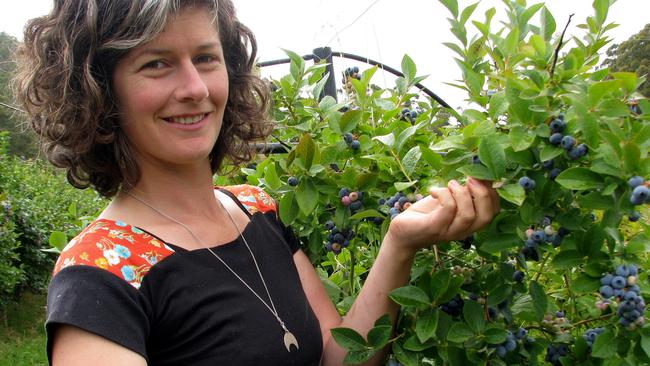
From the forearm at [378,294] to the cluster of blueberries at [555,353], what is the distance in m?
0.30

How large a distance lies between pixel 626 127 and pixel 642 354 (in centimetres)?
41

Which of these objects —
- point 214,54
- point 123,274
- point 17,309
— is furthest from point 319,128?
point 17,309

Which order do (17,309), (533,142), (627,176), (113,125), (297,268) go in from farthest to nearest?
1. (17,309)
2. (297,268)
3. (113,125)
4. (533,142)
5. (627,176)

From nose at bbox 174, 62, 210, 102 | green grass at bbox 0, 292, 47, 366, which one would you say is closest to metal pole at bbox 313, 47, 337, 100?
nose at bbox 174, 62, 210, 102

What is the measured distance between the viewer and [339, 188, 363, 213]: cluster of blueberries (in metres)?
1.33

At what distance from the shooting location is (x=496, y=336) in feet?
3.81

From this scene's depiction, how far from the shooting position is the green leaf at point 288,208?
4.52 feet

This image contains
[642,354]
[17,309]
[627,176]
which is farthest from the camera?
[17,309]

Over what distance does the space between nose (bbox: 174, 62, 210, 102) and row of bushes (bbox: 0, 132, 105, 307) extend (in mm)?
5070

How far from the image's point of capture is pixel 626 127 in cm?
100

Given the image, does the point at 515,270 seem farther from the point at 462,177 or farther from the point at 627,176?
the point at 627,176

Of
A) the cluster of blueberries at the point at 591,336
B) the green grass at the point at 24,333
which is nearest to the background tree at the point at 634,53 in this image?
the green grass at the point at 24,333

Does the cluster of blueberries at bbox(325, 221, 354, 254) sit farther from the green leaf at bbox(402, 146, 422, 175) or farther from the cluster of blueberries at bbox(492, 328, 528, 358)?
the cluster of blueberries at bbox(492, 328, 528, 358)

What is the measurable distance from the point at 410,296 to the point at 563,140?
40 cm
